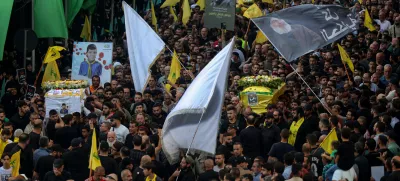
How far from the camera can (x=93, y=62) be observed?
28453 mm

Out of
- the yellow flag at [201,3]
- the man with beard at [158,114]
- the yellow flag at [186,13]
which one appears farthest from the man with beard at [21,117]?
the yellow flag at [201,3]

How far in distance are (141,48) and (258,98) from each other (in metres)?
2.92

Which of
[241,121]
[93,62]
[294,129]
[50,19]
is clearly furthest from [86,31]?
[294,129]

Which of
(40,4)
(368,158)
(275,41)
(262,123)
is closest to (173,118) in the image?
(368,158)

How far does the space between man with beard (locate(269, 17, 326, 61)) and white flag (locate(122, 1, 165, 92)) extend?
→ 257cm

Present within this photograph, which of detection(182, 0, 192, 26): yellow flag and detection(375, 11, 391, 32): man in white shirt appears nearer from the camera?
detection(375, 11, 391, 32): man in white shirt

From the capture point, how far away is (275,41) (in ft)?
79.9

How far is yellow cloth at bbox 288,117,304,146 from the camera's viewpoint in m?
22.2

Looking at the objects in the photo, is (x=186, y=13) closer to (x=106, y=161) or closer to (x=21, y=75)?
(x=21, y=75)

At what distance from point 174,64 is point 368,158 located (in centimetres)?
913

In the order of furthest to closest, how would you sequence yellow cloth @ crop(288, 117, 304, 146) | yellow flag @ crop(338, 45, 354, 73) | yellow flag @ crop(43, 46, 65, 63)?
yellow flag @ crop(43, 46, 65, 63)
yellow flag @ crop(338, 45, 354, 73)
yellow cloth @ crop(288, 117, 304, 146)

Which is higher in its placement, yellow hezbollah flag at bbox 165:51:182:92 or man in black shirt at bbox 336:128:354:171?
man in black shirt at bbox 336:128:354:171

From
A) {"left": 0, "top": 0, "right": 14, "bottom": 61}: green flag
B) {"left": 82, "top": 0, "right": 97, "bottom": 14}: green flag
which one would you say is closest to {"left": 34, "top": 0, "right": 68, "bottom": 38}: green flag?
{"left": 0, "top": 0, "right": 14, "bottom": 61}: green flag

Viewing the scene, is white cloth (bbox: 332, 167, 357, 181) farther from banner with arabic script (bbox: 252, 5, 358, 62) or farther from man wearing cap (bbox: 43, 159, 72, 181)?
banner with arabic script (bbox: 252, 5, 358, 62)
